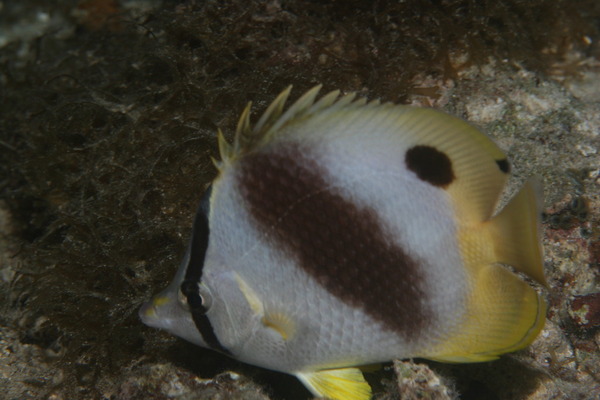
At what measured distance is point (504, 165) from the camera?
140 cm

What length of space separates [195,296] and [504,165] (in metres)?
1.17

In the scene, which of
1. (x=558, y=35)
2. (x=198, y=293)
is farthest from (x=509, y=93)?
(x=198, y=293)

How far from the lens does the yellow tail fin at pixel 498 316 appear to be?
1411 mm

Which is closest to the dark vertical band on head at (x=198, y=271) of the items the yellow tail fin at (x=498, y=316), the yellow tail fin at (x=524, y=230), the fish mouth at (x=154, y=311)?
the fish mouth at (x=154, y=311)

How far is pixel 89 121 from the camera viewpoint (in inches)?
86.7

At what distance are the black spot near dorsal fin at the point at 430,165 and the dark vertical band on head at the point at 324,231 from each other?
22cm

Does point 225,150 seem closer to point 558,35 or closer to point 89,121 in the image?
point 89,121

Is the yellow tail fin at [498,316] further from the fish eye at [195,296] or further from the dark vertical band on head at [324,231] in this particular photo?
the fish eye at [195,296]

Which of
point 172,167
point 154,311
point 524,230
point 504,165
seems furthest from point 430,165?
point 172,167

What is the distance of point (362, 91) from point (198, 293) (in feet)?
5.19

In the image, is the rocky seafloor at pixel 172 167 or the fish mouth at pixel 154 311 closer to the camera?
the fish mouth at pixel 154 311

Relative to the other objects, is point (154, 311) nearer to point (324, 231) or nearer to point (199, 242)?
point (199, 242)

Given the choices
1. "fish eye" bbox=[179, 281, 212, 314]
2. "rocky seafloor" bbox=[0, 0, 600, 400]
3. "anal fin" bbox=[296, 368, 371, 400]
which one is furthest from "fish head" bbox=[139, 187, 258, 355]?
"rocky seafloor" bbox=[0, 0, 600, 400]

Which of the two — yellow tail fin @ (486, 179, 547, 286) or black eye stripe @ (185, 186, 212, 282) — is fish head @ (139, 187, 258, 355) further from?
yellow tail fin @ (486, 179, 547, 286)
